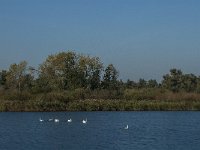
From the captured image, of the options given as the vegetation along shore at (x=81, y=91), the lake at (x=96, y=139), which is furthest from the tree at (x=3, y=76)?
the lake at (x=96, y=139)

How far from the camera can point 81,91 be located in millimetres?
96500

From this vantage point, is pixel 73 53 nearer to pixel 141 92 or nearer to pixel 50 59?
pixel 50 59

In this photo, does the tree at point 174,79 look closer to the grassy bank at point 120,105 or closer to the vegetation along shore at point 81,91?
the vegetation along shore at point 81,91

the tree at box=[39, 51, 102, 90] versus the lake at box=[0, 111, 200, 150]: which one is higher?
the tree at box=[39, 51, 102, 90]

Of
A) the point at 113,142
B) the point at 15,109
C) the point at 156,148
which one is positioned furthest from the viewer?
the point at 15,109

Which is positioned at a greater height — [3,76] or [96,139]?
[3,76]

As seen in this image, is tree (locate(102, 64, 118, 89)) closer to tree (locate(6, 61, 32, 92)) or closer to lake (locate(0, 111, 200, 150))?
tree (locate(6, 61, 32, 92))

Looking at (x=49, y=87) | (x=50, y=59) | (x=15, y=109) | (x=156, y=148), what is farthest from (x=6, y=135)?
(x=50, y=59)

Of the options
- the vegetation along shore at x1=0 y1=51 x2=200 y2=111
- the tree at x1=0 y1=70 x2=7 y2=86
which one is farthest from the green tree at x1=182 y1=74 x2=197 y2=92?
the tree at x1=0 y1=70 x2=7 y2=86

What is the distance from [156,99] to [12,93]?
87.7 ft

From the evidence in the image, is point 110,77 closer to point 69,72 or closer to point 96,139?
point 69,72

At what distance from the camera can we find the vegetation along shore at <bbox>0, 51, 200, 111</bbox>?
287ft

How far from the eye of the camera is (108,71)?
120875 mm

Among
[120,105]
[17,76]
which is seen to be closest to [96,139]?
[120,105]
